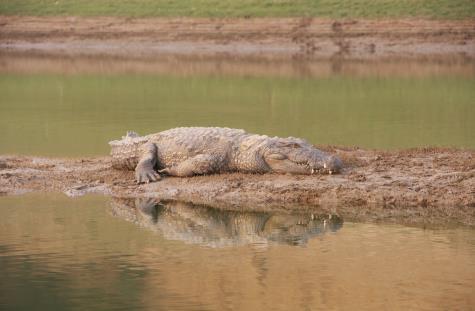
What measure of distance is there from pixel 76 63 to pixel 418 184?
29.6 m

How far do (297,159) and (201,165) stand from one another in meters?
1.26

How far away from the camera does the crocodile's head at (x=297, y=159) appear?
14.0m

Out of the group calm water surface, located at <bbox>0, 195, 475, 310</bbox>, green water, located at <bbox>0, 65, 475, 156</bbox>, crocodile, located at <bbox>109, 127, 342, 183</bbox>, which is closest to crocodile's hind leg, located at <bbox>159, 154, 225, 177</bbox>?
crocodile, located at <bbox>109, 127, 342, 183</bbox>

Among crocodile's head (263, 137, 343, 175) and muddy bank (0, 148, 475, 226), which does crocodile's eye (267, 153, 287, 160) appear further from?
muddy bank (0, 148, 475, 226)

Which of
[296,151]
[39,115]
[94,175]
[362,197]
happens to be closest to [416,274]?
[362,197]

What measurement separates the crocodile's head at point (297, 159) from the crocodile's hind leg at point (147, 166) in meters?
1.51

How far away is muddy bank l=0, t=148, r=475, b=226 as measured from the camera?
1290 cm

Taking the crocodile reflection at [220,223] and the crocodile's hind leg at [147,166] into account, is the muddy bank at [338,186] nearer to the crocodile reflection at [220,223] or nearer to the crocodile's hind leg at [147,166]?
the crocodile's hind leg at [147,166]

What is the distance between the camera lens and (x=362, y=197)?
13211mm

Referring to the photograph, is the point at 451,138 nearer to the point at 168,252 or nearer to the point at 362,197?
the point at 362,197

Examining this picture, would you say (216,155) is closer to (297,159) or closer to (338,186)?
(297,159)

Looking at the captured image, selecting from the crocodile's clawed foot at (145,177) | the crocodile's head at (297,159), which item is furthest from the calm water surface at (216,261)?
the crocodile's head at (297,159)

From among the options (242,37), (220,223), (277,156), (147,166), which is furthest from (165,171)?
(242,37)

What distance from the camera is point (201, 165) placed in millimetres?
14312
